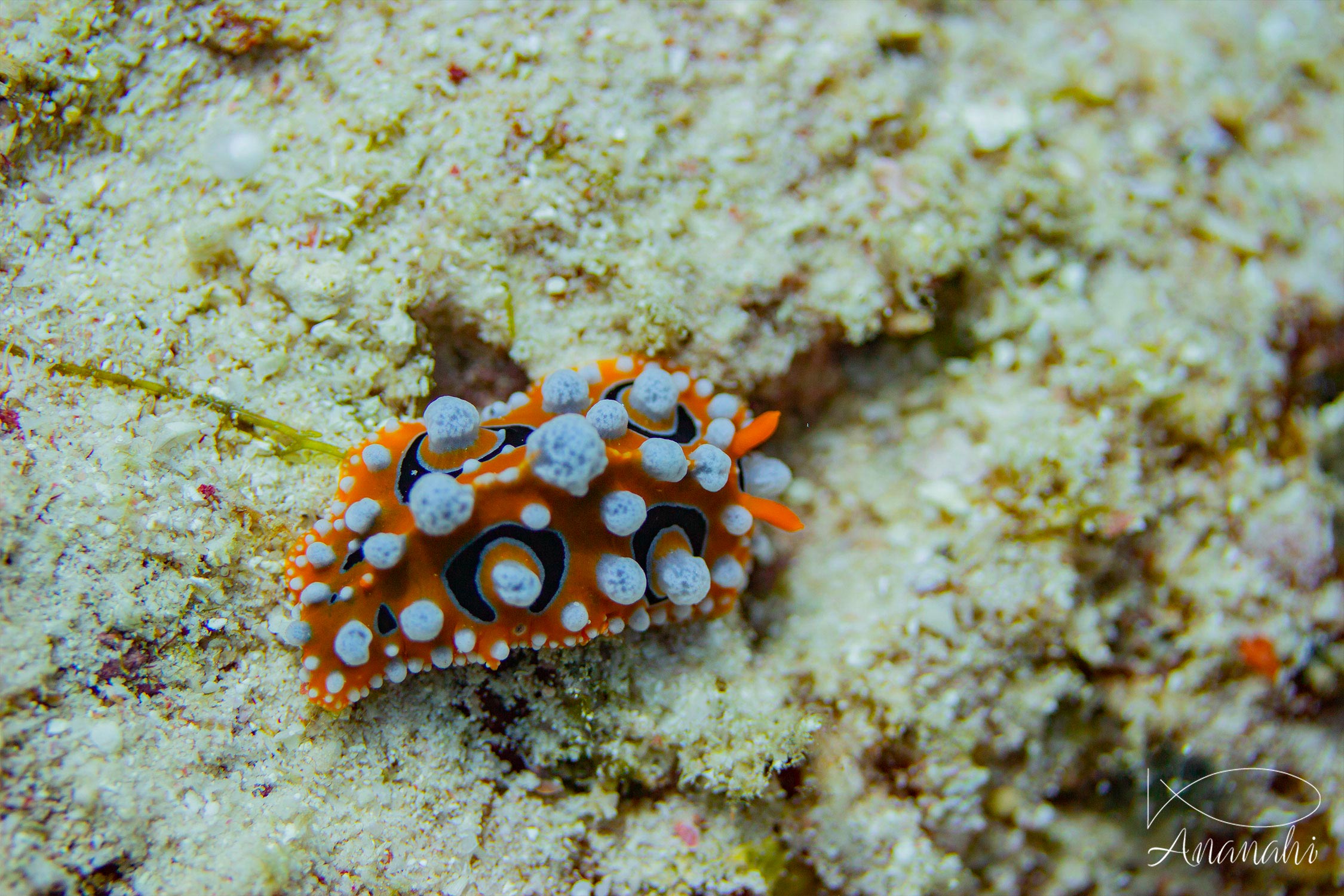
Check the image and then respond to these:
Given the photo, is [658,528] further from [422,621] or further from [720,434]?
[422,621]

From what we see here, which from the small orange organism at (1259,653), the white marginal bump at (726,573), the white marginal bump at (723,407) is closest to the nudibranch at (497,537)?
the white marginal bump at (726,573)

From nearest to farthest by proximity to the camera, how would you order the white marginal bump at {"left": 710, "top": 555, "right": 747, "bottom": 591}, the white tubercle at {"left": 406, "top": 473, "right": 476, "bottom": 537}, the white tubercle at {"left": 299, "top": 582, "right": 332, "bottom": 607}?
the white tubercle at {"left": 406, "top": 473, "right": 476, "bottom": 537}, the white tubercle at {"left": 299, "top": 582, "right": 332, "bottom": 607}, the white marginal bump at {"left": 710, "top": 555, "right": 747, "bottom": 591}

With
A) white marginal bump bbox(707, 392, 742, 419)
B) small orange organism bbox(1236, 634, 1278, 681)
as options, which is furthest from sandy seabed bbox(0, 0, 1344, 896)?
white marginal bump bbox(707, 392, 742, 419)

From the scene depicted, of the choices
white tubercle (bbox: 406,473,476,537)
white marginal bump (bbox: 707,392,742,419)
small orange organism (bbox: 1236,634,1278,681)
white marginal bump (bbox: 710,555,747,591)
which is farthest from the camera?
small orange organism (bbox: 1236,634,1278,681)

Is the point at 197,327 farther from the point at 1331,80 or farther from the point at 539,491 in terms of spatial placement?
the point at 1331,80

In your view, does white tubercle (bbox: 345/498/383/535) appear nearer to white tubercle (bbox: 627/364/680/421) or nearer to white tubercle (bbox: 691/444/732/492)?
white tubercle (bbox: 627/364/680/421)

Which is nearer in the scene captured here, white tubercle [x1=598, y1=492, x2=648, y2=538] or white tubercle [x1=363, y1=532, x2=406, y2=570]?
white tubercle [x1=363, y1=532, x2=406, y2=570]

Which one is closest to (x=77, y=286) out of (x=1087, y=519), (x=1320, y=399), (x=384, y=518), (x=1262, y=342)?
(x=384, y=518)

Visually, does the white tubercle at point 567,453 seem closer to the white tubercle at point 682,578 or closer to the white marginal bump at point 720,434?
the white tubercle at point 682,578

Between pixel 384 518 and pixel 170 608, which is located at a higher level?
pixel 384 518
